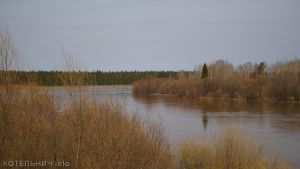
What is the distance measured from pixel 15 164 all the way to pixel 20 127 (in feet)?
3.30

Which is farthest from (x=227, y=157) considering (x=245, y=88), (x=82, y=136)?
(x=245, y=88)

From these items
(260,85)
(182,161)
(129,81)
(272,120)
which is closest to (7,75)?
(182,161)

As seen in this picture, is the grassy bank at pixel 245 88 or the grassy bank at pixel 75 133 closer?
the grassy bank at pixel 75 133

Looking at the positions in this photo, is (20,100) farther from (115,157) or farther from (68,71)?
(115,157)

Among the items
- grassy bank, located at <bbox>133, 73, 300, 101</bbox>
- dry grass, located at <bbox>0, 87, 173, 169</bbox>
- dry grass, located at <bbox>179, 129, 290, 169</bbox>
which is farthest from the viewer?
grassy bank, located at <bbox>133, 73, 300, 101</bbox>

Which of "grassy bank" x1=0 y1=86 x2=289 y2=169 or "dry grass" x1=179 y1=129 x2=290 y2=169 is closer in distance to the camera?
"grassy bank" x1=0 y1=86 x2=289 y2=169

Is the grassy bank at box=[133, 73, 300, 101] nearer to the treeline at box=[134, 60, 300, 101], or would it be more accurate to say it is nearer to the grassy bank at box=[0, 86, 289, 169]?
the treeline at box=[134, 60, 300, 101]

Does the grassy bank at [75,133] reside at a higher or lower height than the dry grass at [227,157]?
higher

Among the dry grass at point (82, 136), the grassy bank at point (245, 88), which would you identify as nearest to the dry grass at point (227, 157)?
the dry grass at point (82, 136)

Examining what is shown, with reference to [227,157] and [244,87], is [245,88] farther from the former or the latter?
[227,157]

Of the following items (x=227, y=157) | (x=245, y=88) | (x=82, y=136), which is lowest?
(x=227, y=157)

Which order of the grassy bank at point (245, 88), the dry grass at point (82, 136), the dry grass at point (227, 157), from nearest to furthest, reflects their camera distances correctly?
1. the dry grass at point (82, 136)
2. the dry grass at point (227, 157)
3. the grassy bank at point (245, 88)

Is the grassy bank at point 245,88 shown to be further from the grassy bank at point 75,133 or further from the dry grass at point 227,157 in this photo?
the grassy bank at point 75,133

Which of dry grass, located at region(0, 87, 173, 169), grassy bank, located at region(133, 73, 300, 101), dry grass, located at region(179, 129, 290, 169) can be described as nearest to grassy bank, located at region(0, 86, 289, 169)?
dry grass, located at region(0, 87, 173, 169)
